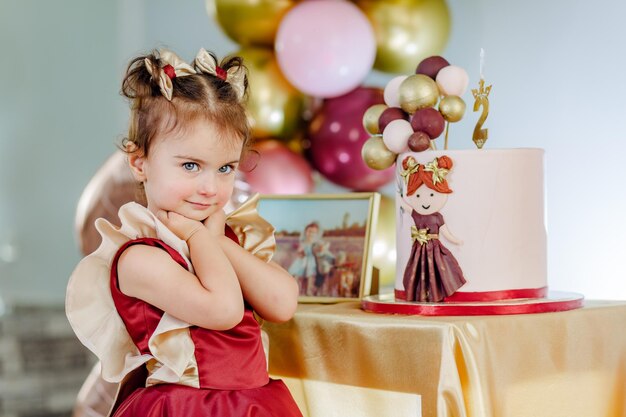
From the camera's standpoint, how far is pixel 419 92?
1.35 meters

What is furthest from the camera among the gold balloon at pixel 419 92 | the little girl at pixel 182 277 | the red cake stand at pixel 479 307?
the gold balloon at pixel 419 92

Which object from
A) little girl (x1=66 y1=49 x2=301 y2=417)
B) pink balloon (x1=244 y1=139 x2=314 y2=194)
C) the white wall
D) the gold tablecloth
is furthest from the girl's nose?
the white wall

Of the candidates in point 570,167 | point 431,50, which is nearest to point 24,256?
point 431,50

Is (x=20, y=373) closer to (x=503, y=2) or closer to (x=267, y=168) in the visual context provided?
(x=267, y=168)

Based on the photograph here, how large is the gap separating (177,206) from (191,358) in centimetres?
21

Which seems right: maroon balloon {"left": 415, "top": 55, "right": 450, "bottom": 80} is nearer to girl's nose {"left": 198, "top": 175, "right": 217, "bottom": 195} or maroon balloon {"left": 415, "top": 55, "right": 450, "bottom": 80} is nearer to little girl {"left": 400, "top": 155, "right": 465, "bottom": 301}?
little girl {"left": 400, "top": 155, "right": 465, "bottom": 301}

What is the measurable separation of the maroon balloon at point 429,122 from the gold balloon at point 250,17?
1132 millimetres

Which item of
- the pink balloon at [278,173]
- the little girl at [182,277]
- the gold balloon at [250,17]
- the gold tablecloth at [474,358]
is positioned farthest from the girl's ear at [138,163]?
the gold balloon at [250,17]

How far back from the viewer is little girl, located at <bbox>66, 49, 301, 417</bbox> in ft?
3.74

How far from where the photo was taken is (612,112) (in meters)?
2.06

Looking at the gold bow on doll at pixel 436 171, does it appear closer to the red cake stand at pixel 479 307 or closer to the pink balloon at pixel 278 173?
the red cake stand at pixel 479 307

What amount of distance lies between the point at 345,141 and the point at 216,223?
43.7 inches

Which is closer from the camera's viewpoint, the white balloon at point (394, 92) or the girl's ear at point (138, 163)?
the girl's ear at point (138, 163)

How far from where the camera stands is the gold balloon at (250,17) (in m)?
2.35
